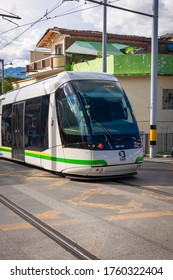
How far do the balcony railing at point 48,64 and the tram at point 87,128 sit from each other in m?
20.9

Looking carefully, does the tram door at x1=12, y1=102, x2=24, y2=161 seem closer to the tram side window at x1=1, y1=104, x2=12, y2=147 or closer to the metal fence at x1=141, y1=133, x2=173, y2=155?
the tram side window at x1=1, y1=104, x2=12, y2=147

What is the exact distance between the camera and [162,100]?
25562 millimetres

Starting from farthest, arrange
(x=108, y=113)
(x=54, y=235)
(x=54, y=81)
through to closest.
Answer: (x=54, y=81) < (x=108, y=113) < (x=54, y=235)

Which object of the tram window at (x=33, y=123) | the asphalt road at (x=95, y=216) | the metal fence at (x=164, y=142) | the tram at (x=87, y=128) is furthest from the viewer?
the metal fence at (x=164, y=142)

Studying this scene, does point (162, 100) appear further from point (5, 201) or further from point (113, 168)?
point (5, 201)

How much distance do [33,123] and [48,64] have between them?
22206mm

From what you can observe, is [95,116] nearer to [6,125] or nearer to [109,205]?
[109,205]

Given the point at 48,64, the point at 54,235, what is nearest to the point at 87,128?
the point at 54,235

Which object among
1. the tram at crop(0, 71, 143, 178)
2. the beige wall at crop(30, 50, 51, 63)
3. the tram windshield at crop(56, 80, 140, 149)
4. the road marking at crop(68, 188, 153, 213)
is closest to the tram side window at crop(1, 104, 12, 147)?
the tram at crop(0, 71, 143, 178)

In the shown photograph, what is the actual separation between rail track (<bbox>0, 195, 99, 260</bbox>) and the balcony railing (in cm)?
2566

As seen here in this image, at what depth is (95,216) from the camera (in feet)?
24.2

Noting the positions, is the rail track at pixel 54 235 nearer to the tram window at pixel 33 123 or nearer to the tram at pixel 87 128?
the tram at pixel 87 128

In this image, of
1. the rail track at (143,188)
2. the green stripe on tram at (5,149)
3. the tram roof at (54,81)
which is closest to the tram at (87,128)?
the tram roof at (54,81)

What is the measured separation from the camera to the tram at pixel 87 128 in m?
10.6
